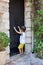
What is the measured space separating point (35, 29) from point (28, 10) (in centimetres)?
77

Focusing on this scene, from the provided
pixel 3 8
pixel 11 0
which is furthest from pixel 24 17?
pixel 3 8

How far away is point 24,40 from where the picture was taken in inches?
304

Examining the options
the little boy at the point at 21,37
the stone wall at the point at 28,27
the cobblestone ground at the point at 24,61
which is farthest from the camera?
the stone wall at the point at 28,27

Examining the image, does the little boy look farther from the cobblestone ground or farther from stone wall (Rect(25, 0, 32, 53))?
the cobblestone ground

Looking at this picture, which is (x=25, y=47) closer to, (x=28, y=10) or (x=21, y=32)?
(x=21, y=32)

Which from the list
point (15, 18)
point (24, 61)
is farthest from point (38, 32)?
point (24, 61)

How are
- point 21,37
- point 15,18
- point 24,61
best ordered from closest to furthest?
1. point 24,61
2. point 21,37
3. point 15,18

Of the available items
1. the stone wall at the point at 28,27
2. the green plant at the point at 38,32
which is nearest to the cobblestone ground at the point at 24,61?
the green plant at the point at 38,32

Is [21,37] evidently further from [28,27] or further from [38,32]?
[38,32]

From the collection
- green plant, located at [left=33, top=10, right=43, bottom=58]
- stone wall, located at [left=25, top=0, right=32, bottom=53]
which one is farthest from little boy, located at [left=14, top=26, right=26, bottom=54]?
green plant, located at [left=33, top=10, right=43, bottom=58]

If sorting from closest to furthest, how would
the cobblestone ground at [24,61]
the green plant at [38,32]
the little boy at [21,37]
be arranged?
the cobblestone ground at [24,61] → the green plant at [38,32] → the little boy at [21,37]

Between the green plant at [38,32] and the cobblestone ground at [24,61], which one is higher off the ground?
the green plant at [38,32]

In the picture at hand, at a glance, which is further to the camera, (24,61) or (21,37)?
(21,37)

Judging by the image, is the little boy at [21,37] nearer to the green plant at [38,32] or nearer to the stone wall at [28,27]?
the stone wall at [28,27]
